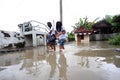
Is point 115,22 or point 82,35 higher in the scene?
point 115,22

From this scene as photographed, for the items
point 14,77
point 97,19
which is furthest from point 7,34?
point 97,19

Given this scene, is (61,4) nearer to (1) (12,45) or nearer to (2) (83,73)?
(1) (12,45)

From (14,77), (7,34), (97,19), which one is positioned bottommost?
(14,77)

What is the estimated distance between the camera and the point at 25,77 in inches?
209

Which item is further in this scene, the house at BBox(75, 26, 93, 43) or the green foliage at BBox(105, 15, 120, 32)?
the house at BBox(75, 26, 93, 43)

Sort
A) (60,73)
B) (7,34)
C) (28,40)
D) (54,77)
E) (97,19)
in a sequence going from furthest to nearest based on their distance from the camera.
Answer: (97,19)
(28,40)
(7,34)
(60,73)
(54,77)

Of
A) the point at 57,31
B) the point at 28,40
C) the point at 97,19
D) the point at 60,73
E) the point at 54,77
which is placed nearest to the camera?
the point at 54,77

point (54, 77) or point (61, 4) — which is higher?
point (61, 4)

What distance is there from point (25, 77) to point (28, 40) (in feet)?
48.1

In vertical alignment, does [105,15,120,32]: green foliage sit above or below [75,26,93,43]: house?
above

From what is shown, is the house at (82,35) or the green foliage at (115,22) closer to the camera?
the green foliage at (115,22)

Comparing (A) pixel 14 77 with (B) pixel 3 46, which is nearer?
(A) pixel 14 77

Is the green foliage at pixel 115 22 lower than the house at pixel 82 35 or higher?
higher

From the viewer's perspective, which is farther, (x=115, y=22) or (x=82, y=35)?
(x=82, y=35)
